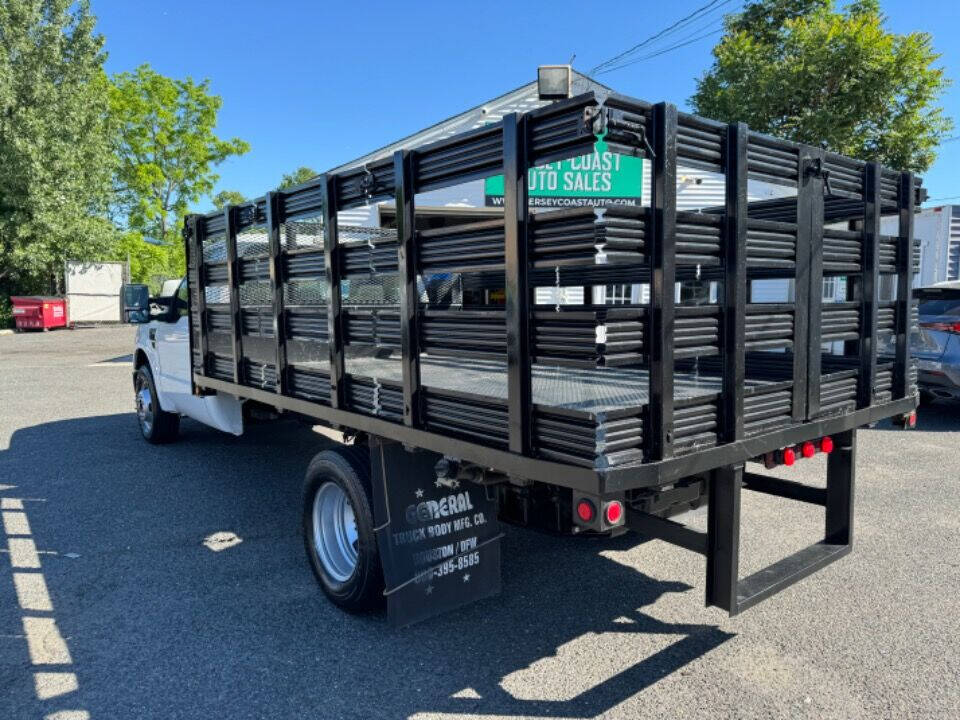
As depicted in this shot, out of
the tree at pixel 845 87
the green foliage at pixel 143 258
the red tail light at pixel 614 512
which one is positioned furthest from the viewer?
the green foliage at pixel 143 258

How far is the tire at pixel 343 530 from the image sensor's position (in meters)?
3.40

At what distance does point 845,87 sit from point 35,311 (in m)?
27.5

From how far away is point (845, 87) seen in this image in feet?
51.1

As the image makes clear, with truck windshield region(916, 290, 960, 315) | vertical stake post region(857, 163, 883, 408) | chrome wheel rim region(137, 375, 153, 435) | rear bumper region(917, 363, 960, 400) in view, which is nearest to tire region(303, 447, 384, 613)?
vertical stake post region(857, 163, 883, 408)

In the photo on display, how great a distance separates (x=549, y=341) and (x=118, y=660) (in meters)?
2.53

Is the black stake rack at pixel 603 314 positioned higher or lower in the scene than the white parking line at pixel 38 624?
higher

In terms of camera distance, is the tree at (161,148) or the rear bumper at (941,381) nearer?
the rear bumper at (941,381)

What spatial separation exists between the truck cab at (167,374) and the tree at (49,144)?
2302cm

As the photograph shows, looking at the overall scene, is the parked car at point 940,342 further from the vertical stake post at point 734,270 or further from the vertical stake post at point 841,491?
the vertical stake post at point 734,270

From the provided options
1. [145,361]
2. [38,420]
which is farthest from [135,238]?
[145,361]

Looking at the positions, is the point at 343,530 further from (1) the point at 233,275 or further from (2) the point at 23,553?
(2) the point at 23,553

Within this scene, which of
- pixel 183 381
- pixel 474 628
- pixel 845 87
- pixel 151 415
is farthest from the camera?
pixel 845 87

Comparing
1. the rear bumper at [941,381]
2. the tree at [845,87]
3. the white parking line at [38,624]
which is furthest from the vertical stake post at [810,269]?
the tree at [845,87]

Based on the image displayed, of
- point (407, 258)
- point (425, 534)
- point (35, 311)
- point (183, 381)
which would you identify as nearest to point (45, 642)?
point (425, 534)
